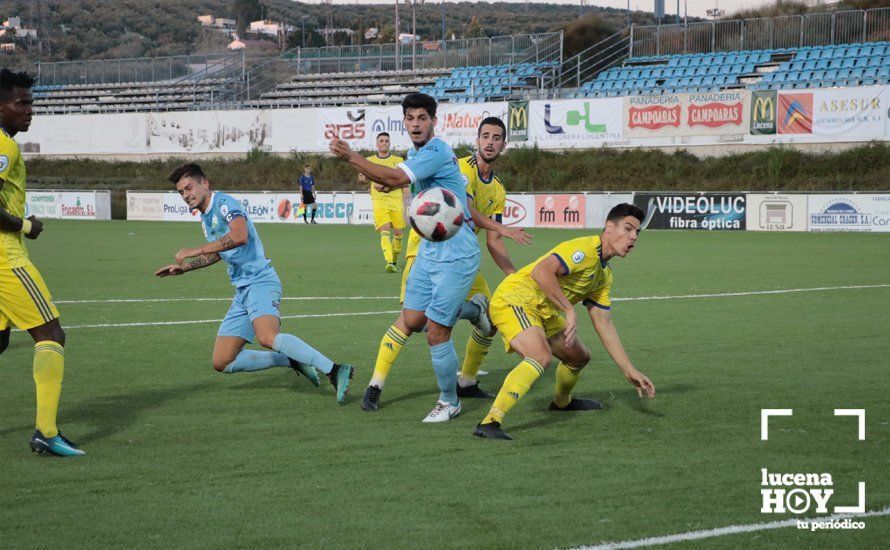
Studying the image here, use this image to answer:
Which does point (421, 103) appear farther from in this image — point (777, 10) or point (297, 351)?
point (777, 10)

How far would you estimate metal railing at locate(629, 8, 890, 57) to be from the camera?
46.4 m

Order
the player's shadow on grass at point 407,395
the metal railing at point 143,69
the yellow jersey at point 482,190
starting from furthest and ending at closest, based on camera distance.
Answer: the metal railing at point 143,69, the yellow jersey at point 482,190, the player's shadow on grass at point 407,395

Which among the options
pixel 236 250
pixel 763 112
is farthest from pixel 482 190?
pixel 763 112

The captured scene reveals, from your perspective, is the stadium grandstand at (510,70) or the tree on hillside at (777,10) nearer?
the stadium grandstand at (510,70)

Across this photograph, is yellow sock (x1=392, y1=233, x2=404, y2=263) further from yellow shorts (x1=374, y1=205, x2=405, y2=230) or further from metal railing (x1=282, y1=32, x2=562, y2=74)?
metal railing (x1=282, y1=32, x2=562, y2=74)

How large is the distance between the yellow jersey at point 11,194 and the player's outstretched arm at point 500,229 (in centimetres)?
339

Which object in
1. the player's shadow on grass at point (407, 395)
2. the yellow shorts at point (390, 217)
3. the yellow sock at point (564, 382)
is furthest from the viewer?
the yellow shorts at point (390, 217)

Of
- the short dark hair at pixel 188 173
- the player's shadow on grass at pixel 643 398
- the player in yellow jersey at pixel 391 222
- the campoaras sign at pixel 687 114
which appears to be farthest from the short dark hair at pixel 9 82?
the campoaras sign at pixel 687 114

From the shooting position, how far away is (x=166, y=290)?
17281 millimetres

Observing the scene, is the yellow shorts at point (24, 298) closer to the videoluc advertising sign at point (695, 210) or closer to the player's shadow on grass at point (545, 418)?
the player's shadow on grass at point (545, 418)

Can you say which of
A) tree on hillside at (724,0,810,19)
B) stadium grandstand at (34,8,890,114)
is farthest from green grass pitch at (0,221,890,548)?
tree on hillside at (724,0,810,19)

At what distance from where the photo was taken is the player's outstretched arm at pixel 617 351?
7066 mm

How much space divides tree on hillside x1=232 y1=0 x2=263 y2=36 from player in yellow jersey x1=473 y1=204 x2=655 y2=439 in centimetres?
16664

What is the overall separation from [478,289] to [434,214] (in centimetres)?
194
